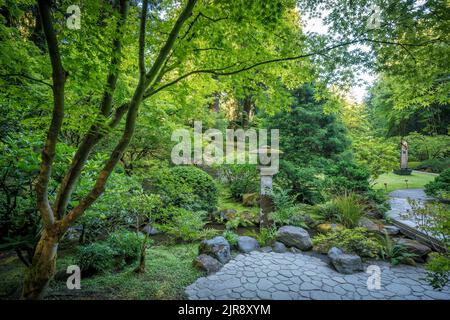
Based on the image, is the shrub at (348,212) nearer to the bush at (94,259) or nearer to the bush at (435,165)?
the bush at (94,259)

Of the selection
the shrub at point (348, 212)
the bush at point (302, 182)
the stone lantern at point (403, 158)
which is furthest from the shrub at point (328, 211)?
the stone lantern at point (403, 158)

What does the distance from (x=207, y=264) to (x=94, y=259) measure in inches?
70.6

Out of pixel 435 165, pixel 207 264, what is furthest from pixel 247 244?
pixel 435 165

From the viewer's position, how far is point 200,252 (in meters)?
4.25

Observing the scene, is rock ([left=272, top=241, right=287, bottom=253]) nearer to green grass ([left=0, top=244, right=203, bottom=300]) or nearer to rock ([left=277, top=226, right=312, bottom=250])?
rock ([left=277, top=226, right=312, bottom=250])

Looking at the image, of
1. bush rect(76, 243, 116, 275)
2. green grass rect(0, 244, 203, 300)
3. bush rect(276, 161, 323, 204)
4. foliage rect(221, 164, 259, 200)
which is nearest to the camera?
green grass rect(0, 244, 203, 300)

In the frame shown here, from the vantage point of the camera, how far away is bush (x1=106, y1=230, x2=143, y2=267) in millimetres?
3811

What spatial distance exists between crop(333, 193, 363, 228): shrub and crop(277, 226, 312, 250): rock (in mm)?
1220

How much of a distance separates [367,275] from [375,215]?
3041 millimetres

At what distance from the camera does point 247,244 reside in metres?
4.70

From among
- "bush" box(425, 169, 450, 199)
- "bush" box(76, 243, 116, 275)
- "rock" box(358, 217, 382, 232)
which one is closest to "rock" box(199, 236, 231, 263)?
"bush" box(76, 243, 116, 275)
